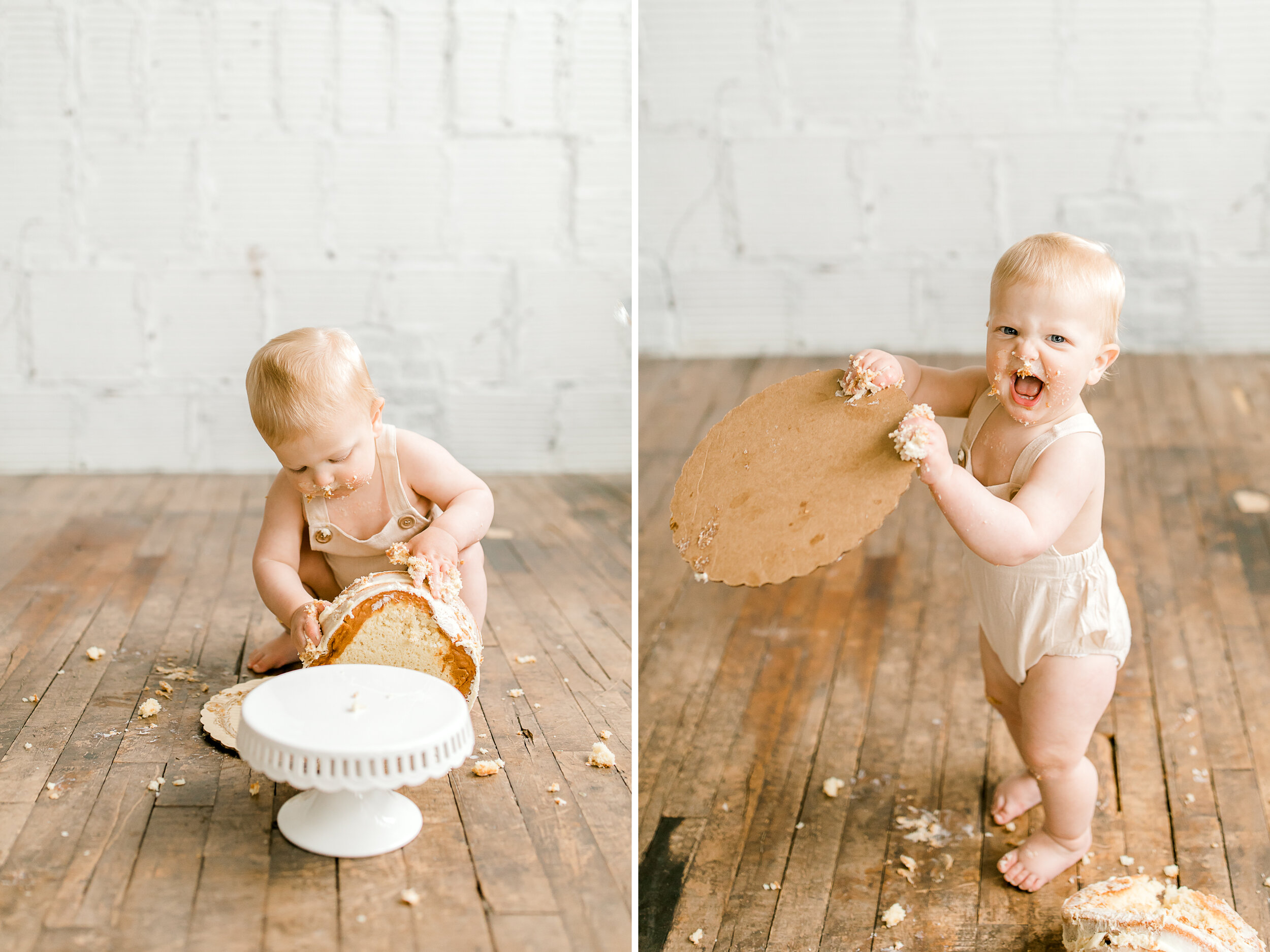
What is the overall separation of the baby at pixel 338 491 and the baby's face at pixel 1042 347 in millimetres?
674

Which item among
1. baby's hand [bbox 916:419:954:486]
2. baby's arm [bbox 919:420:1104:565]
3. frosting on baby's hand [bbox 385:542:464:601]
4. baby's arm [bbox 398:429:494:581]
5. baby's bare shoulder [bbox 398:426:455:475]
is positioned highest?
baby's hand [bbox 916:419:954:486]

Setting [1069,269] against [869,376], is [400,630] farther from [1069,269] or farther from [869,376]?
[1069,269]

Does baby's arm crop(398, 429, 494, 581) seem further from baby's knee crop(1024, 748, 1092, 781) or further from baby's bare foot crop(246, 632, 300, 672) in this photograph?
baby's knee crop(1024, 748, 1092, 781)

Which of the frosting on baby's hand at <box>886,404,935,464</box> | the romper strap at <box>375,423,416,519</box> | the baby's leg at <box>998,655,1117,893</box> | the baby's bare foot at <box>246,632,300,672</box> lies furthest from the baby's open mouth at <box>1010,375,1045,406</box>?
the baby's bare foot at <box>246,632,300,672</box>

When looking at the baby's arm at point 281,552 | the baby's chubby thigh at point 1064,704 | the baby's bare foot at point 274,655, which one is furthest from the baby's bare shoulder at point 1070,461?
the baby's bare foot at point 274,655

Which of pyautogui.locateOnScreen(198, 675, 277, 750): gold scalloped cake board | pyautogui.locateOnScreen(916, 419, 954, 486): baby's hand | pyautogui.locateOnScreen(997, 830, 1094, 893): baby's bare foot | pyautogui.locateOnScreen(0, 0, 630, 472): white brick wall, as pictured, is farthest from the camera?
pyautogui.locateOnScreen(0, 0, 630, 472): white brick wall

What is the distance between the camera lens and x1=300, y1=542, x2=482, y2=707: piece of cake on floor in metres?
1.40

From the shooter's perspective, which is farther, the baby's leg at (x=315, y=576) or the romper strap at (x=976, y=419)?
the baby's leg at (x=315, y=576)

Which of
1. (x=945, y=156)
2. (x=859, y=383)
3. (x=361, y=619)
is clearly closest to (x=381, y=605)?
(x=361, y=619)

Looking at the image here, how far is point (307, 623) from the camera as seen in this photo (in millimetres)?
1431

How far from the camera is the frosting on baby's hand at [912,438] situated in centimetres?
116

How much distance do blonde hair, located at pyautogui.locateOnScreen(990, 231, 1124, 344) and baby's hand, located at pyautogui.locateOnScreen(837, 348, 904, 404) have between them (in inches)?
5.1

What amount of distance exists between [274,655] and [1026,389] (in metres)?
1.12

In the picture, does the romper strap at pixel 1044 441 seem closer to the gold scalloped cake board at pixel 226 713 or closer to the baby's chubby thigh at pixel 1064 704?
the baby's chubby thigh at pixel 1064 704
